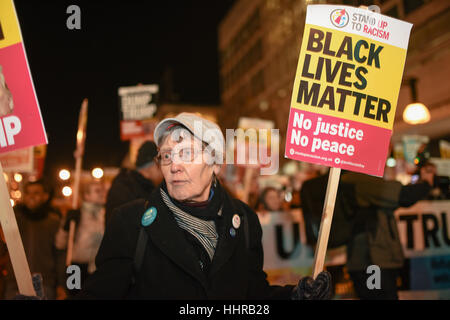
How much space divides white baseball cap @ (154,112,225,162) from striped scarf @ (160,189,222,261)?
1.34 ft

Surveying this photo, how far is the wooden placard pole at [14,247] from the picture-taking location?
2.17 meters

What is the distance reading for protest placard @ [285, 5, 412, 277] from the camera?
260 cm

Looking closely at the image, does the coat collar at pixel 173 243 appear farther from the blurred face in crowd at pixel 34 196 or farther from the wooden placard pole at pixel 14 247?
the blurred face in crowd at pixel 34 196

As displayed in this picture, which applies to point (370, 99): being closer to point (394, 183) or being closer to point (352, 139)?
point (352, 139)

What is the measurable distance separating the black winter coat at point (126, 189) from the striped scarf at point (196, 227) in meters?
1.87

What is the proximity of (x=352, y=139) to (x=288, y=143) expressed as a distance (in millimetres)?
451

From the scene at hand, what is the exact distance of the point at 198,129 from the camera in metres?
2.23

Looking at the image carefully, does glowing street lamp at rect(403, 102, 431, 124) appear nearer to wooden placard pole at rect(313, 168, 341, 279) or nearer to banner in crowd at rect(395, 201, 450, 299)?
banner in crowd at rect(395, 201, 450, 299)

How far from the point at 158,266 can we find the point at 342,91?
5.44 feet

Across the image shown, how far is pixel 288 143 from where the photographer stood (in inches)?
103

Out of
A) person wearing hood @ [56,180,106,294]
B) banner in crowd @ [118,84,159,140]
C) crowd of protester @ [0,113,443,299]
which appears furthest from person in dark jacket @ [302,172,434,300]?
banner in crowd @ [118,84,159,140]

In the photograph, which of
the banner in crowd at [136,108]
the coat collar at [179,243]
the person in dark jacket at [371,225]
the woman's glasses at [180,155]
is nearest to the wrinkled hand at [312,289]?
the coat collar at [179,243]
